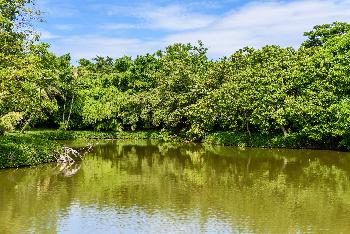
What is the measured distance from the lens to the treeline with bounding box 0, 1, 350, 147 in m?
34.1

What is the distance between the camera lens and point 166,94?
5816 centimetres

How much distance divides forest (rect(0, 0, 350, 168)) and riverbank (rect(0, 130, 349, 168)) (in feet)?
1.22

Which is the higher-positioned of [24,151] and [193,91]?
[193,91]

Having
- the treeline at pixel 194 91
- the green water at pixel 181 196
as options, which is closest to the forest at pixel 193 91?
the treeline at pixel 194 91

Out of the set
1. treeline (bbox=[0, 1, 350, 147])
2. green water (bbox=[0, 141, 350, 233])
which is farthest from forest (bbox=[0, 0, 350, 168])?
green water (bbox=[0, 141, 350, 233])

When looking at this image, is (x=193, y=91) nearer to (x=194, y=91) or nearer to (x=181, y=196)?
(x=194, y=91)

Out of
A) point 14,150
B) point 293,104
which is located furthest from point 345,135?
point 14,150

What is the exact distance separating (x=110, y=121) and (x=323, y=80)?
29.7m

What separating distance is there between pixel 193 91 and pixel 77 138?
52.6 ft

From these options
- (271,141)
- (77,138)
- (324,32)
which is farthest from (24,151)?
(324,32)

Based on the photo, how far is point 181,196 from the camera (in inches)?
957

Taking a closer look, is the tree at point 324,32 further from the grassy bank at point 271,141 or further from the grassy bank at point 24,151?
the grassy bank at point 24,151

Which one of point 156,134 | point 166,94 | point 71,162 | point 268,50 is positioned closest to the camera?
point 71,162

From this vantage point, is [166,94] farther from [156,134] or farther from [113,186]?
[113,186]
